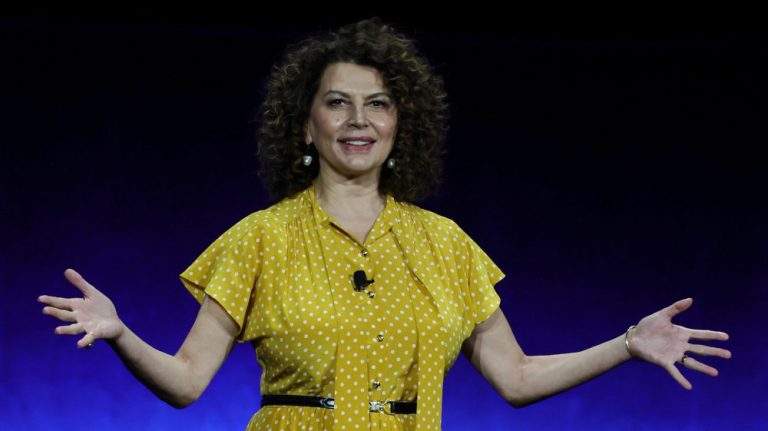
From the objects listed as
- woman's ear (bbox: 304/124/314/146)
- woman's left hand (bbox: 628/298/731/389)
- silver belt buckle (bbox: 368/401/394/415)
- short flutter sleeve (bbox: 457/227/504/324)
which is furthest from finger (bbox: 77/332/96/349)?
woman's left hand (bbox: 628/298/731/389)

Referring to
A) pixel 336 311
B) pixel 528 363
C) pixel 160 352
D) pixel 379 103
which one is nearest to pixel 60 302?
pixel 160 352

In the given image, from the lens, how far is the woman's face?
2389 mm

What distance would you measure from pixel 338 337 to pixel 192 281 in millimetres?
313

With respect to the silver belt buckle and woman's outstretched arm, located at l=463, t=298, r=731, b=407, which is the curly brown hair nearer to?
woman's outstretched arm, located at l=463, t=298, r=731, b=407

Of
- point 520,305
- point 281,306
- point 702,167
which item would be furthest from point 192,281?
point 702,167

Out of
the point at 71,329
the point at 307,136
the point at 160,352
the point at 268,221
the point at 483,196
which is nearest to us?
the point at 71,329

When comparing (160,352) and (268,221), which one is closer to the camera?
(160,352)

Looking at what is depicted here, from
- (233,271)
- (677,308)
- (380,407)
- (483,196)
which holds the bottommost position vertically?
(380,407)

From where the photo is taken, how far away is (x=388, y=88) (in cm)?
245

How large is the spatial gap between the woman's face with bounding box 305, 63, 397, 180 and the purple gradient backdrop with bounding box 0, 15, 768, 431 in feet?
4.06

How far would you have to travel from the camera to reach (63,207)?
12.1 feet

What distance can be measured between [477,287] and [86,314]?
2.44ft

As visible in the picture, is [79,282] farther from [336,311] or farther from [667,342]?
[667,342]

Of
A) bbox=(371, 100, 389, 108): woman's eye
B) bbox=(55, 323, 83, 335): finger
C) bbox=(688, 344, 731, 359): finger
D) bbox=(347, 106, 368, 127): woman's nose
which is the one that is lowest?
bbox=(688, 344, 731, 359): finger
